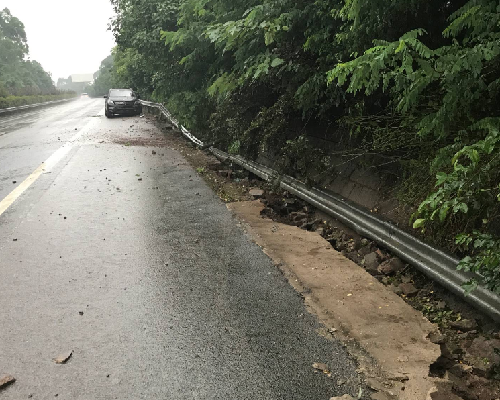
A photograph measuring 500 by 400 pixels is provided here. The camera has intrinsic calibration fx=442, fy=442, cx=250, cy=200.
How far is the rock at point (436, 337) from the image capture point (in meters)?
3.11

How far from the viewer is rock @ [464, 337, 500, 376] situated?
2844 mm

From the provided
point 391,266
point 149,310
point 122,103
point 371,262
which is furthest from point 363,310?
point 122,103

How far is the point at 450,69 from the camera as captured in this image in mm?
3596

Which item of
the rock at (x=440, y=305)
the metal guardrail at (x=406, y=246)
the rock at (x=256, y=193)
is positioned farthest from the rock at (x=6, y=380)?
the rock at (x=256, y=193)

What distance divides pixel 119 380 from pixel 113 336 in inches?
22.0

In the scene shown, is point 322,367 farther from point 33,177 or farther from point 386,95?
point 33,177

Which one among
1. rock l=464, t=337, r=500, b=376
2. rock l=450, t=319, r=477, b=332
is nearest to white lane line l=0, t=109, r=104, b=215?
rock l=450, t=319, r=477, b=332

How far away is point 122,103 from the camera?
28.9 metres

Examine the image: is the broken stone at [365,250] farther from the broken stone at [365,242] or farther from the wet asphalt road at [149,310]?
the wet asphalt road at [149,310]

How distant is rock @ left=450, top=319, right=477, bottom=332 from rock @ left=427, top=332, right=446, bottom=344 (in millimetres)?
238

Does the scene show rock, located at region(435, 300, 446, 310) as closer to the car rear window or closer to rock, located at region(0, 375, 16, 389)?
rock, located at region(0, 375, 16, 389)

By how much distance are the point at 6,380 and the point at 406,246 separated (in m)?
3.29

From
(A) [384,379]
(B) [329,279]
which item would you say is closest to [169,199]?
(B) [329,279]

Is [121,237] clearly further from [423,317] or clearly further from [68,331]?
[423,317]
